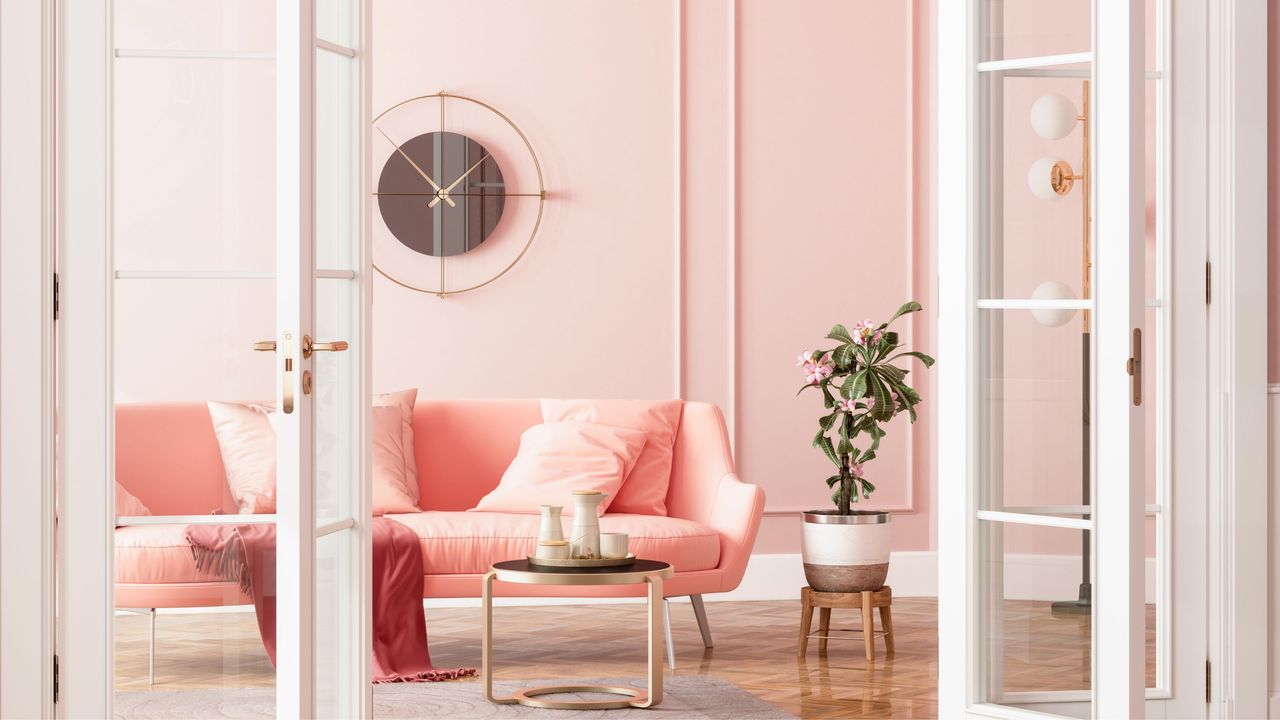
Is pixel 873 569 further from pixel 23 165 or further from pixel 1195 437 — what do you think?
pixel 23 165

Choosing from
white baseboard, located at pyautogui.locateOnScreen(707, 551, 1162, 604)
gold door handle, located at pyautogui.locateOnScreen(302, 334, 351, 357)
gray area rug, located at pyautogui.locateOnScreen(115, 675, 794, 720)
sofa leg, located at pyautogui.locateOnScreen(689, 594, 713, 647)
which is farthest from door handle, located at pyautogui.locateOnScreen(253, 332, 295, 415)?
white baseboard, located at pyautogui.locateOnScreen(707, 551, 1162, 604)

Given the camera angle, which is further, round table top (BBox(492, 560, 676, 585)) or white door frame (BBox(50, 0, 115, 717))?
round table top (BBox(492, 560, 676, 585))

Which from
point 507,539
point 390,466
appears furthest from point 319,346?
point 390,466

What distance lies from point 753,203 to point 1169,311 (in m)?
2.97

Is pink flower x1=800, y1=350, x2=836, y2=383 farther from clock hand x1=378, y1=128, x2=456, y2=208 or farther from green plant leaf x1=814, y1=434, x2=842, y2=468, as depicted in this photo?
clock hand x1=378, y1=128, x2=456, y2=208

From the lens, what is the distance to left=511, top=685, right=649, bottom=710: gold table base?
167 inches

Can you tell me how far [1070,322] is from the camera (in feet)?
11.1

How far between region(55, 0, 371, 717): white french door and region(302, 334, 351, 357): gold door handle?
126 mm

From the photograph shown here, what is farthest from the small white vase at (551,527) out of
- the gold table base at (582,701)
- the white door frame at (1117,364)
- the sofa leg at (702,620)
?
the white door frame at (1117,364)

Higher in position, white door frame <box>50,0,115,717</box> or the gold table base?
white door frame <box>50,0,115,717</box>

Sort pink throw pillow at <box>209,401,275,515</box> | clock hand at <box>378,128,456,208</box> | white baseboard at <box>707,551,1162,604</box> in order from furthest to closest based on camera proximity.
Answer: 1. white baseboard at <box>707,551,1162,604</box>
2. clock hand at <box>378,128,456,208</box>
3. pink throw pillow at <box>209,401,275,515</box>

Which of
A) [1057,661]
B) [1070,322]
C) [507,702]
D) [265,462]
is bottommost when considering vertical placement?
[507,702]

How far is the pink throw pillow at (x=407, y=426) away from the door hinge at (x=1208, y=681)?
9.24 ft

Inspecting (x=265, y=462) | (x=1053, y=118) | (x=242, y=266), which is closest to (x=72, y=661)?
(x=265, y=462)
